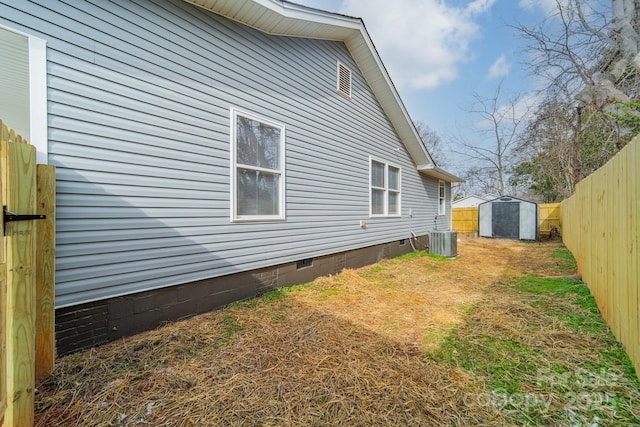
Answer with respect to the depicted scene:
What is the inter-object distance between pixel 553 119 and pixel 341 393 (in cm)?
1684

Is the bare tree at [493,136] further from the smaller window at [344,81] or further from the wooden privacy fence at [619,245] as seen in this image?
the wooden privacy fence at [619,245]

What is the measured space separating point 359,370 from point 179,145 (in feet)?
10.4

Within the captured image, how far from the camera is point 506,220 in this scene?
13219mm

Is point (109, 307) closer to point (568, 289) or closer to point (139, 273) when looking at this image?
point (139, 273)

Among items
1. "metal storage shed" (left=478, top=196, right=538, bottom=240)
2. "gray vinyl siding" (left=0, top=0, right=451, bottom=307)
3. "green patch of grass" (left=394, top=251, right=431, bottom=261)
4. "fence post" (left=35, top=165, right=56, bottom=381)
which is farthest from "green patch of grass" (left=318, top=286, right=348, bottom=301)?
"metal storage shed" (left=478, top=196, right=538, bottom=240)

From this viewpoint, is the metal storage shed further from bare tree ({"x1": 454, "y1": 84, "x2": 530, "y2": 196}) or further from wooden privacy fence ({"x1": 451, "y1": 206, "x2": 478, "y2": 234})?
bare tree ({"x1": 454, "y1": 84, "x2": 530, "y2": 196})

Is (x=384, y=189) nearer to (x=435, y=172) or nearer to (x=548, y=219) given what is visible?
(x=435, y=172)

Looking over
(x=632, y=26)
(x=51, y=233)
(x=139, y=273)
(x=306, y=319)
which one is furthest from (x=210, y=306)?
(x=632, y=26)

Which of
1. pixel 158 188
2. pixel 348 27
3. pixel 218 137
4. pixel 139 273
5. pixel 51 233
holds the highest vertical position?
pixel 348 27

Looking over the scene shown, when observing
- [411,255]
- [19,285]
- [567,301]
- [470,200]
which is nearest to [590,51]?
[411,255]

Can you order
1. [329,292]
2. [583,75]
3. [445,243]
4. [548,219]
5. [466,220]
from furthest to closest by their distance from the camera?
[466,220], [548,219], [583,75], [445,243], [329,292]

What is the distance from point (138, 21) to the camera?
3033 mm

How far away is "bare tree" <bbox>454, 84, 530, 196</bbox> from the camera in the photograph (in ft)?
70.9

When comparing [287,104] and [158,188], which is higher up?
[287,104]
